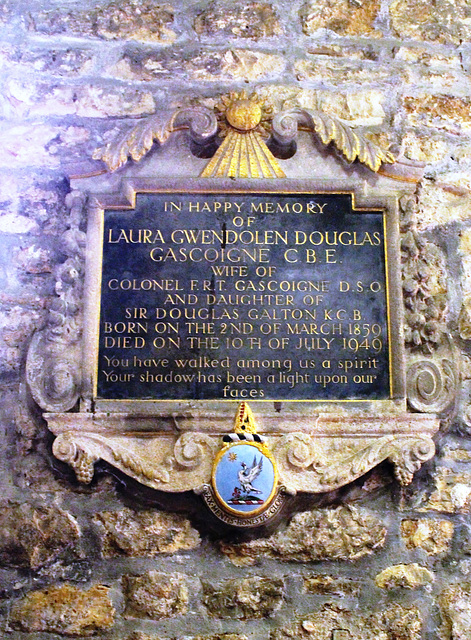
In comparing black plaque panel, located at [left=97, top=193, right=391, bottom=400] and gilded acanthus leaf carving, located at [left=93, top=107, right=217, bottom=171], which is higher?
gilded acanthus leaf carving, located at [left=93, top=107, right=217, bottom=171]

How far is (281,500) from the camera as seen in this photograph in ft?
11.5

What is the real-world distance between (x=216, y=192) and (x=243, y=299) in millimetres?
531

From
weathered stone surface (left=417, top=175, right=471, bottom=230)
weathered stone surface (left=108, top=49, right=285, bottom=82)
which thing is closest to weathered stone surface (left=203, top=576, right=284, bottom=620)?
weathered stone surface (left=417, top=175, right=471, bottom=230)

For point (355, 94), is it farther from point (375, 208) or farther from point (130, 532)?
point (130, 532)

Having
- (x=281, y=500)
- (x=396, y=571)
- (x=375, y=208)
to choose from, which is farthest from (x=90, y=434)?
(x=375, y=208)

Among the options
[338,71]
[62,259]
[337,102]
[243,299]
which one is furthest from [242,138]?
[62,259]

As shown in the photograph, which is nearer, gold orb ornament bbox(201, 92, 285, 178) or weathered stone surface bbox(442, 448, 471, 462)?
weathered stone surface bbox(442, 448, 471, 462)

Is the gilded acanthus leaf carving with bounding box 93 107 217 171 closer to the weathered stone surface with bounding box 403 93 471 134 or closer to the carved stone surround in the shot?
the carved stone surround

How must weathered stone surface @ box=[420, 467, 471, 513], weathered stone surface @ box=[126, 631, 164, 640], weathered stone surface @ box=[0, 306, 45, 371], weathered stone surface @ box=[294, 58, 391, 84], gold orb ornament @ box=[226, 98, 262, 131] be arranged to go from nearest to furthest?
weathered stone surface @ box=[126, 631, 164, 640] < weathered stone surface @ box=[420, 467, 471, 513] < weathered stone surface @ box=[0, 306, 45, 371] < gold orb ornament @ box=[226, 98, 262, 131] < weathered stone surface @ box=[294, 58, 391, 84]

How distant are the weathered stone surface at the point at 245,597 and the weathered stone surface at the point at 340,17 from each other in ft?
8.82

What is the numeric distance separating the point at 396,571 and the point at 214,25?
2765 millimetres

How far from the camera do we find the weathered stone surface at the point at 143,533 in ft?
11.5

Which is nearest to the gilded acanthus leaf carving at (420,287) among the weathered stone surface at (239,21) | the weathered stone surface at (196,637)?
the weathered stone surface at (239,21)

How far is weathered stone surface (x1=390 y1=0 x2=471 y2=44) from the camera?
14.3 ft
